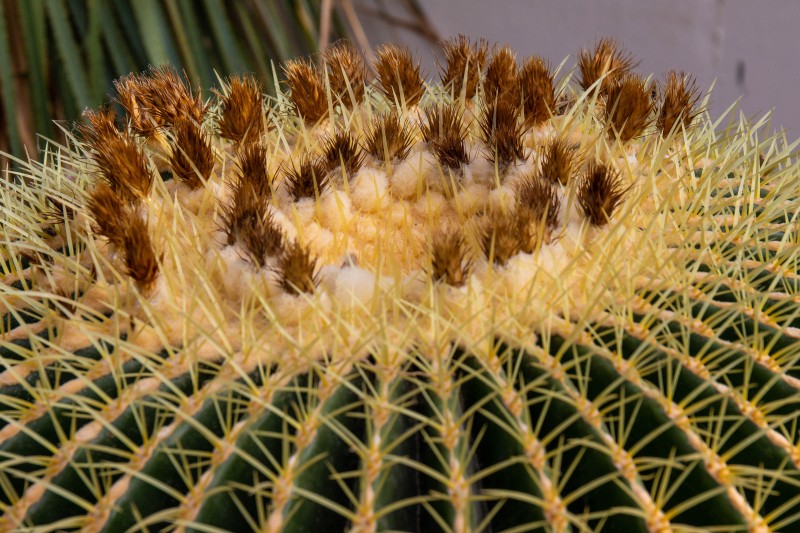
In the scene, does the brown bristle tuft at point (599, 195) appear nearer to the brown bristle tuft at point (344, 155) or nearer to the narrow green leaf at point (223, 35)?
the brown bristle tuft at point (344, 155)

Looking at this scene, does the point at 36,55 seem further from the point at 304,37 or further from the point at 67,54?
the point at 304,37

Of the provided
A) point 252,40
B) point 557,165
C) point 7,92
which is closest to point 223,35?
point 252,40

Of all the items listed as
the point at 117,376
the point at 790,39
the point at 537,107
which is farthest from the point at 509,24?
the point at 117,376

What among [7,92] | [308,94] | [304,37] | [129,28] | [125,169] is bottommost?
[125,169]

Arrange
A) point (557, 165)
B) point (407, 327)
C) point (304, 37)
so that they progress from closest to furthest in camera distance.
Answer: point (407, 327) < point (557, 165) < point (304, 37)

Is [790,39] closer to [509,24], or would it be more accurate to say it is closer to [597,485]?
[509,24]

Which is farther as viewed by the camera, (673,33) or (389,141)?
(673,33)
